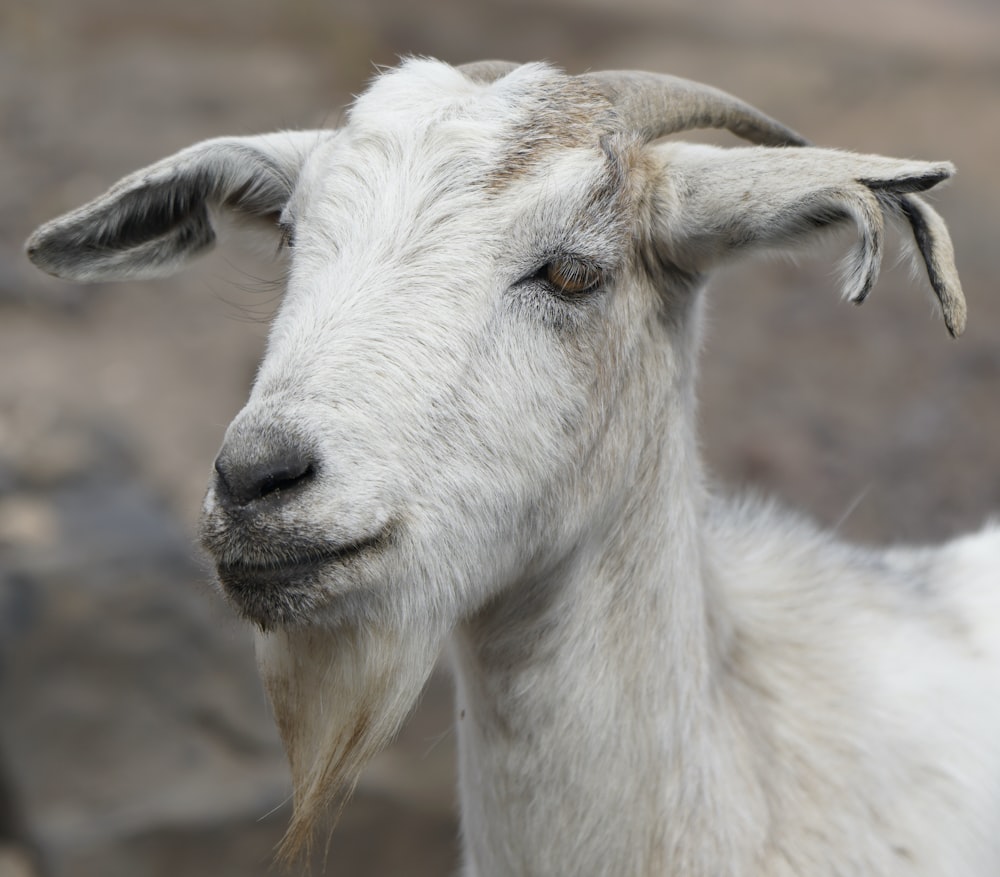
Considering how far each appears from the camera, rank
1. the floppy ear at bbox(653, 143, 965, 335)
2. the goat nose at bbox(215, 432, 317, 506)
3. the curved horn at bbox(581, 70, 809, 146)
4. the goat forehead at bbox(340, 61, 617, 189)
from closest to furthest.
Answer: the goat nose at bbox(215, 432, 317, 506) → the floppy ear at bbox(653, 143, 965, 335) → the goat forehead at bbox(340, 61, 617, 189) → the curved horn at bbox(581, 70, 809, 146)

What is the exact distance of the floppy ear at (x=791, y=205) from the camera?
7.14 ft

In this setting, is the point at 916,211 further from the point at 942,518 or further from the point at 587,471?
the point at 942,518

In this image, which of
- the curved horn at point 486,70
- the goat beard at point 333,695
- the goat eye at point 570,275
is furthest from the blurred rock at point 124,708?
the goat eye at point 570,275

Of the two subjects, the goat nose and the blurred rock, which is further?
the blurred rock

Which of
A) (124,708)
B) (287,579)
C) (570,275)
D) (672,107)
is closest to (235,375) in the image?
(124,708)

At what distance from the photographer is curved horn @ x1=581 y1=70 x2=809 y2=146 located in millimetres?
2602

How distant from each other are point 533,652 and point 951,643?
1295 mm

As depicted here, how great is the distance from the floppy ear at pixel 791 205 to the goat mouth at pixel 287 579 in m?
0.91

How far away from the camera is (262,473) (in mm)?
2033

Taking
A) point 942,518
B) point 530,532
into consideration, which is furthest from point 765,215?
point 942,518

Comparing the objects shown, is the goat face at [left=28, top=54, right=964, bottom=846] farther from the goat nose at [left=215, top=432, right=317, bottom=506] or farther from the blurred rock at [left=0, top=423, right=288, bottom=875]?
the blurred rock at [left=0, top=423, right=288, bottom=875]

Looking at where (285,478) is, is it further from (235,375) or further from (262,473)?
(235,375)

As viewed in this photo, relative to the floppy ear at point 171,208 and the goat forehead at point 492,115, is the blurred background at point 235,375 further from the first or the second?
the goat forehead at point 492,115

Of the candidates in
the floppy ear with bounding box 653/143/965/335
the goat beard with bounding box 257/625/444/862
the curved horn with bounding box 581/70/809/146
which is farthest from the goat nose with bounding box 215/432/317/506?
the curved horn with bounding box 581/70/809/146
